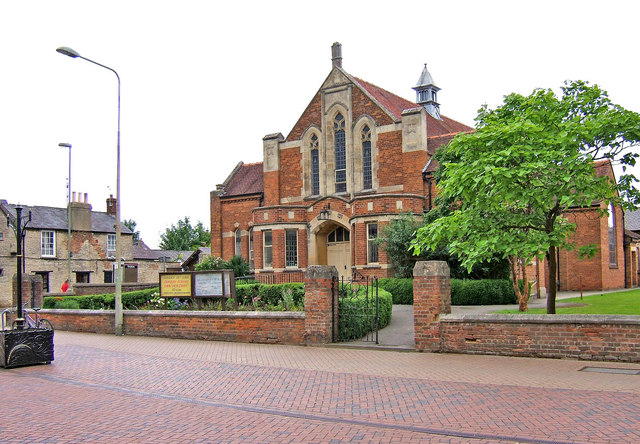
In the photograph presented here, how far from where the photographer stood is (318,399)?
8.86 meters

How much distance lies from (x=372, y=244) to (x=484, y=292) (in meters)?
6.98

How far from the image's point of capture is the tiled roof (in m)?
37.2

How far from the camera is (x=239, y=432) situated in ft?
23.4

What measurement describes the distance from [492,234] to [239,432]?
8.20 metres

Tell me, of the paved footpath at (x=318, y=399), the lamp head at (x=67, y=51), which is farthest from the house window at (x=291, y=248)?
the paved footpath at (x=318, y=399)

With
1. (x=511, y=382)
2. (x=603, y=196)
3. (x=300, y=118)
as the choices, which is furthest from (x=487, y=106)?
(x=300, y=118)

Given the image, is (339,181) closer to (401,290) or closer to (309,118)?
(309,118)

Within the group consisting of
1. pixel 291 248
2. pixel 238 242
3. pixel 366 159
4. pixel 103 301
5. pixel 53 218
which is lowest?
pixel 103 301

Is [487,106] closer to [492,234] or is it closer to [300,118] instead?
[492,234]

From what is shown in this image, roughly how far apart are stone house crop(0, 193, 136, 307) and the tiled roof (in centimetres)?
1218

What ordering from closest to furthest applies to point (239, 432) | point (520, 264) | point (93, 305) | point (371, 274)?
point (239, 432) → point (520, 264) → point (93, 305) → point (371, 274)

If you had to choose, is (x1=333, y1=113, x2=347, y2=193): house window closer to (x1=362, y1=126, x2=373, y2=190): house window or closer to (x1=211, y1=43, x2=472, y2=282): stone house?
(x1=211, y1=43, x2=472, y2=282): stone house

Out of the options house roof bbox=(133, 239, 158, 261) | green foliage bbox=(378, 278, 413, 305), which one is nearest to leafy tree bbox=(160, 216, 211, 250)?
house roof bbox=(133, 239, 158, 261)

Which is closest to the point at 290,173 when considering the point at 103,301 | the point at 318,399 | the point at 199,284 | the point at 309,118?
the point at 309,118
